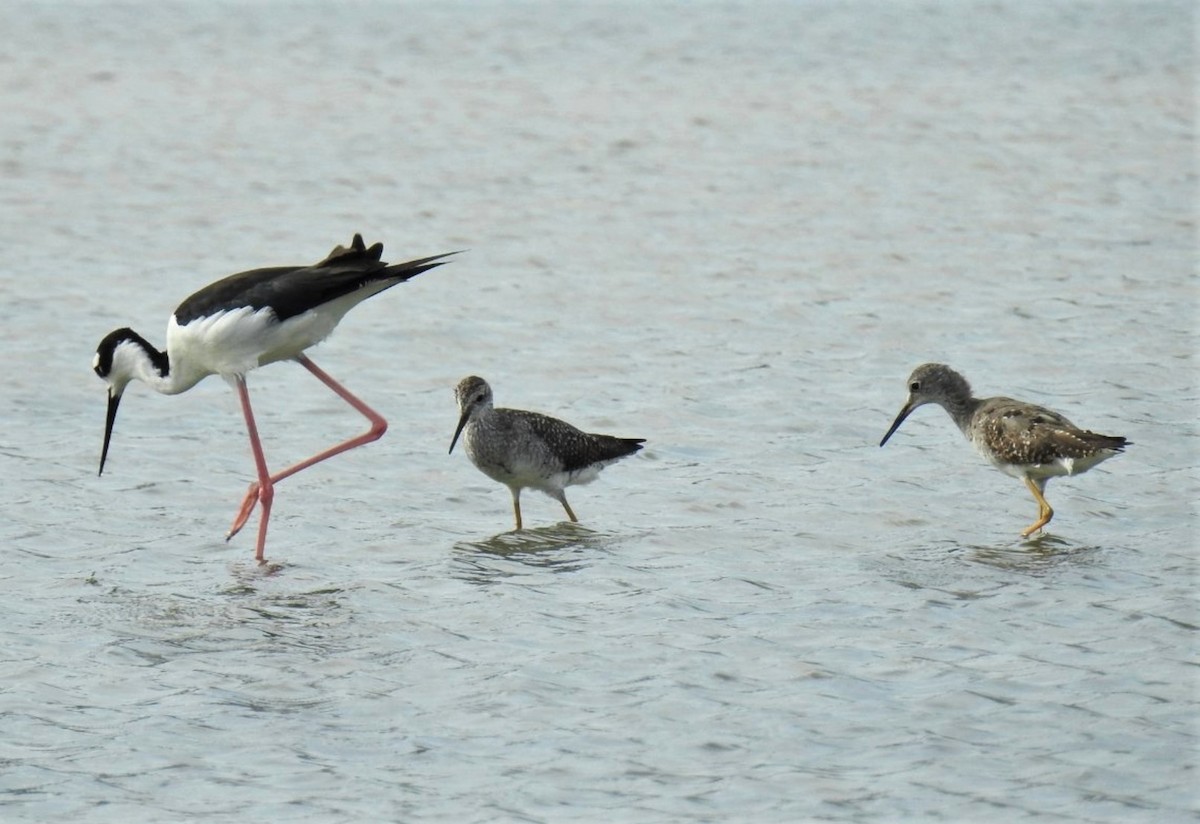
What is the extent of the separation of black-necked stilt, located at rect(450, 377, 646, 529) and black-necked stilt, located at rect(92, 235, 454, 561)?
2.75ft

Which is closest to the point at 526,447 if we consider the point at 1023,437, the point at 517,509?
the point at 517,509

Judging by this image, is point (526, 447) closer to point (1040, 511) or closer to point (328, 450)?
point (328, 450)

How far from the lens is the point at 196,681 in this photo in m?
7.39

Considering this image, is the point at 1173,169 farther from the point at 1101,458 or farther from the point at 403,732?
the point at 403,732

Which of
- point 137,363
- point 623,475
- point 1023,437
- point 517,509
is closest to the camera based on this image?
point 1023,437

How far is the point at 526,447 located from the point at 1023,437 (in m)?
2.56

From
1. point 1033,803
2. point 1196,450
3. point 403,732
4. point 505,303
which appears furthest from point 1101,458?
point 505,303

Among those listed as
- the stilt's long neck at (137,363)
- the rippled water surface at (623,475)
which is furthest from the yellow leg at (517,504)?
the stilt's long neck at (137,363)

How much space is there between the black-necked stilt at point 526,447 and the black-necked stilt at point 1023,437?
1.67 m

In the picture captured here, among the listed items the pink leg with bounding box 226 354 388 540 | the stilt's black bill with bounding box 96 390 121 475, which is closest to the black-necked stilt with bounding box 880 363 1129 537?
the pink leg with bounding box 226 354 388 540

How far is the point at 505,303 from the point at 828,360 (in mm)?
3043

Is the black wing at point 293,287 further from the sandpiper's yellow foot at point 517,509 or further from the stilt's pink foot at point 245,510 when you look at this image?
the sandpiper's yellow foot at point 517,509

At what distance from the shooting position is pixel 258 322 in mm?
9781

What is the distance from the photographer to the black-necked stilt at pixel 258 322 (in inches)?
384
